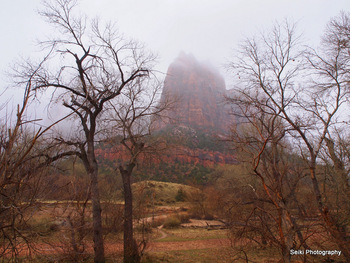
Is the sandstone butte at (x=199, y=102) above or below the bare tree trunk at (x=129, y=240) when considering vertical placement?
above

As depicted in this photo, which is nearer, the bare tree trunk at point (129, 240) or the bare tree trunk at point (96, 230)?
the bare tree trunk at point (96, 230)

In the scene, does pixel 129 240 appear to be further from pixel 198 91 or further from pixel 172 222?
pixel 198 91

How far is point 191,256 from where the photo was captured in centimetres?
1194

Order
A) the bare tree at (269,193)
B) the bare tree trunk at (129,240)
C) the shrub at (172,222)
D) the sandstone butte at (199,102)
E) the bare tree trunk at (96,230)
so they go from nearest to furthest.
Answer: the bare tree at (269,193), the bare tree trunk at (96,230), the bare tree trunk at (129,240), the shrub at (172,222), the sandstone butte at (199,102)

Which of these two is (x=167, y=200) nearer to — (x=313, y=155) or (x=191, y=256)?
(x=191, y=256)

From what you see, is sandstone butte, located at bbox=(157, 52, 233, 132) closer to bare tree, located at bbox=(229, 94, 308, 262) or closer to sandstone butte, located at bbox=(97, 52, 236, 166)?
sandstone butte, located at bbox=(97, 52, 236, 166)

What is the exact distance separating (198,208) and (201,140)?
139ft

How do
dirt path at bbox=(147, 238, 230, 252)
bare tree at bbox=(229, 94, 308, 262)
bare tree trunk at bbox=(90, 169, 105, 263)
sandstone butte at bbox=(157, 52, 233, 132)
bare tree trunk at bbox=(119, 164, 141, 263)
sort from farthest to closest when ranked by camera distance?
sandstone butte at bbox=(157, 52, 233, 132) → dirt path at bbox=(147, 238, 230, 252) → bare tree trunk at bbox=(119, 164, 141, 263) → bare tree trunk at bbox=(90, 169, 105, 263) → bare tree at bbox=(229, 94, 308, 262)

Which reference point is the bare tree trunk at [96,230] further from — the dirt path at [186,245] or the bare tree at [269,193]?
the dirt path at [186,245]

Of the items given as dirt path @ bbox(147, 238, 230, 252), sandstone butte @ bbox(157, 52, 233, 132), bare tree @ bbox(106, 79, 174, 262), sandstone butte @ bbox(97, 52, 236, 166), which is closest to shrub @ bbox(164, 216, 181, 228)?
dirt path @ bbox(147, 238, 230, 252)

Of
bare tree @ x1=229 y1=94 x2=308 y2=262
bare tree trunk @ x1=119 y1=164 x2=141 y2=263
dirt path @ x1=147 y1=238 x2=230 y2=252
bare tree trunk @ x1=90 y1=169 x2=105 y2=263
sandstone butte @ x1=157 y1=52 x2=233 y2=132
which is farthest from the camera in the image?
sandstone butte @ x1=157 y1=52 x2=233 y2=132

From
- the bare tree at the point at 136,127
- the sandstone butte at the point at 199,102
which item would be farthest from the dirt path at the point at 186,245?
the sandstone butte at the point at 199,102

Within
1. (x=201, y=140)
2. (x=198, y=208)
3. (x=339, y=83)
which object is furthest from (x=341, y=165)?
(x=201, y=140)

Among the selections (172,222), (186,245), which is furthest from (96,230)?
(172,222)
